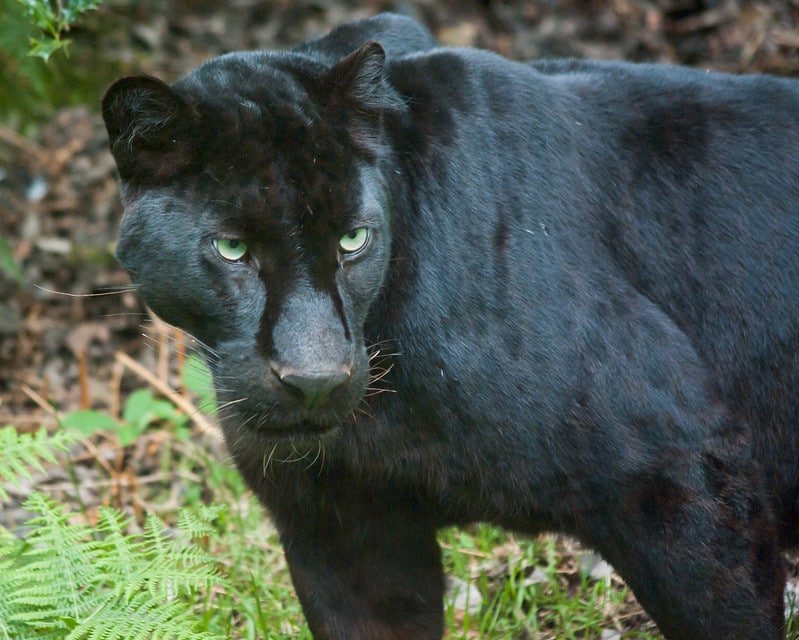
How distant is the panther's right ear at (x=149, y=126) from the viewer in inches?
102

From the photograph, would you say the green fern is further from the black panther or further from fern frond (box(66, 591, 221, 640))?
the black panther

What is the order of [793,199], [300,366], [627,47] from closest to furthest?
[300,366]
[793,199]
[627,47]

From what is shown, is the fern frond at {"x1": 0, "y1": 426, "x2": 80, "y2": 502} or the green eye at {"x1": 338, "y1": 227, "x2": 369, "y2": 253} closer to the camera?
the green eye at {"x1": 338, "y1": 227, "x2": 369, "y2": 253}

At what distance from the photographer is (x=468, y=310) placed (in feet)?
9.18

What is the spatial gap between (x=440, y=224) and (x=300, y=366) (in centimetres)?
61

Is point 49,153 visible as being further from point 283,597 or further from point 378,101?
point 378,101

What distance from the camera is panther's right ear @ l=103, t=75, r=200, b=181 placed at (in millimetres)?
2582

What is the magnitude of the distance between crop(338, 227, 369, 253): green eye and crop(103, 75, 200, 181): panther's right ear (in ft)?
1.39

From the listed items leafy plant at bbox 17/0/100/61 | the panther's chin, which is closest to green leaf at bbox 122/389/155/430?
leafy plant at bbox 17/0/100/61

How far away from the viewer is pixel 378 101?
2809 mm

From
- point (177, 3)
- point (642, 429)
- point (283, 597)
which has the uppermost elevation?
point (177, 3)

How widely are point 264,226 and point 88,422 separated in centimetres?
268

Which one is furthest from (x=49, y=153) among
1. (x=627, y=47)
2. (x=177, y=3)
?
(x=627, y=47)

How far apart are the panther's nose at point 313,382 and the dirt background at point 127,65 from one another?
3.39 m
